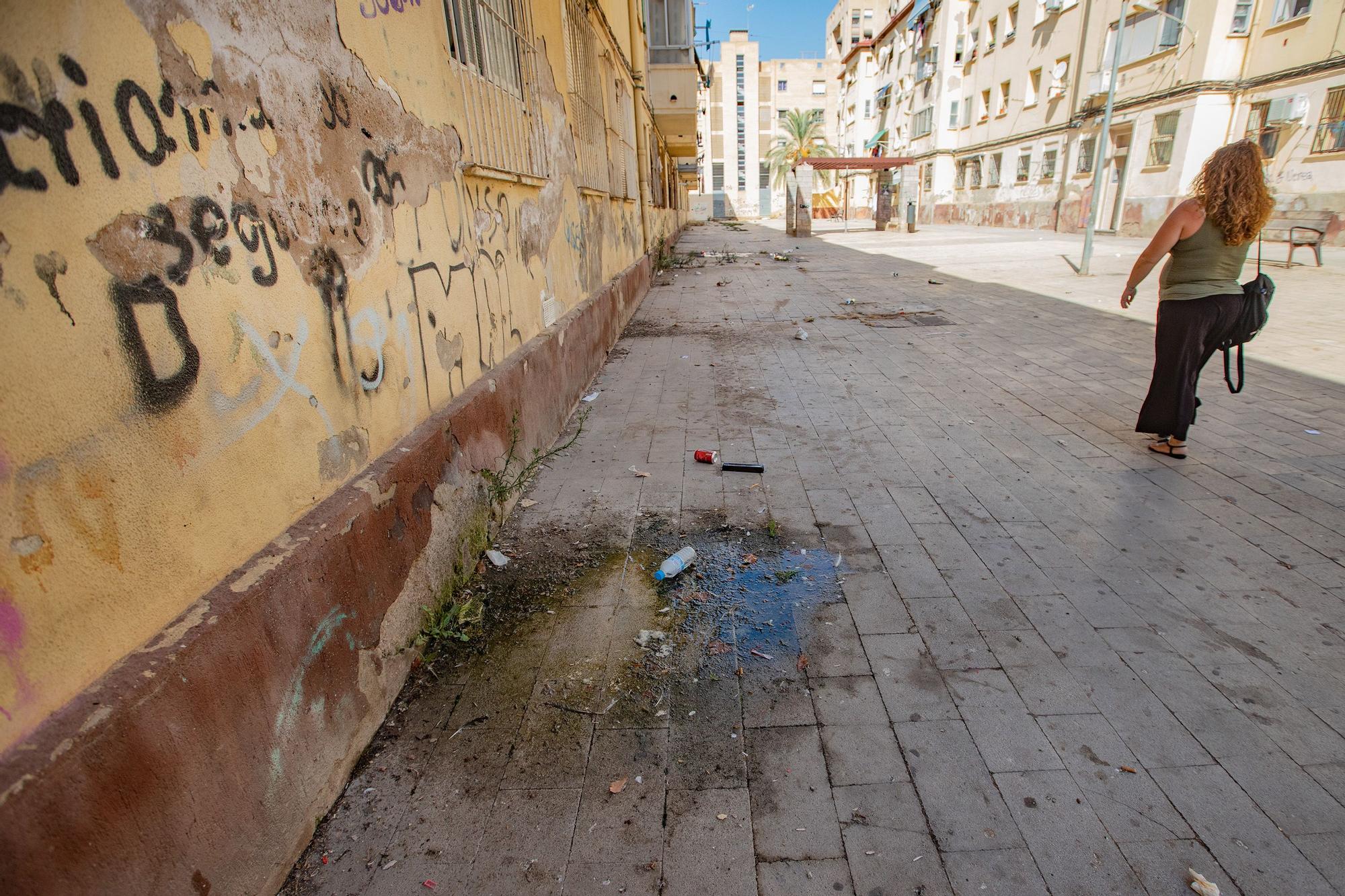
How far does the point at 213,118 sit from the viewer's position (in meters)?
1.63

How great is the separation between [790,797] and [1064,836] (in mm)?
739

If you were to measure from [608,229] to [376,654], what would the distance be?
689cm

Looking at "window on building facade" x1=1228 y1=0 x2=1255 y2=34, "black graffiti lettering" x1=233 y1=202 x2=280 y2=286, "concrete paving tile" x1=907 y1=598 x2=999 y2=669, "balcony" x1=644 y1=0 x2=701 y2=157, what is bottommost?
"concrete paving tile" x1=907 y1=598 x2=999 y2=669

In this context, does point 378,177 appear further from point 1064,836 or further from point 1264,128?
point 1264,128

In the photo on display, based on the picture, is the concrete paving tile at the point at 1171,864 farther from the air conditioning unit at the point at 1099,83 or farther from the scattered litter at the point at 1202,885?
the air conditioning unit at the point at 1099,83

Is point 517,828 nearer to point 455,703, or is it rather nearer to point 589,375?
point 455,703

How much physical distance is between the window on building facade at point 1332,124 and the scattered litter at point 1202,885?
20189 millimetres

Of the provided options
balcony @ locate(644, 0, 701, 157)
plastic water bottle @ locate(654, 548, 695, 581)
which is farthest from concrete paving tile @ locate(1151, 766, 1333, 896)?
balcony @ locate(644, 0, 701, 157)

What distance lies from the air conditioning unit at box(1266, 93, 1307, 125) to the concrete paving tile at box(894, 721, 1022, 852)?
21.0 metres

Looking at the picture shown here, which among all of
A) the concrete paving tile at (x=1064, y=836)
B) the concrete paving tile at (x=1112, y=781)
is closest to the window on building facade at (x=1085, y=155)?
the concrete paving tile at (x=1112, y=781)

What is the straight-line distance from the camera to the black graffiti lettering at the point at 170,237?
1.43 metres

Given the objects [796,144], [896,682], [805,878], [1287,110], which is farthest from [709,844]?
[796,144]

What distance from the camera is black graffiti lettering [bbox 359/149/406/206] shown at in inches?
92.7

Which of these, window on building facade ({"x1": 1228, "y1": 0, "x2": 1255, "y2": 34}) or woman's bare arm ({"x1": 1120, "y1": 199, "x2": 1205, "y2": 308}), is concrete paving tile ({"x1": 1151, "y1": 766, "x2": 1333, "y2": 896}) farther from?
window on building facade ({"x1": 1228, "y1": 0, "x2": 1255, "y2": 34})
